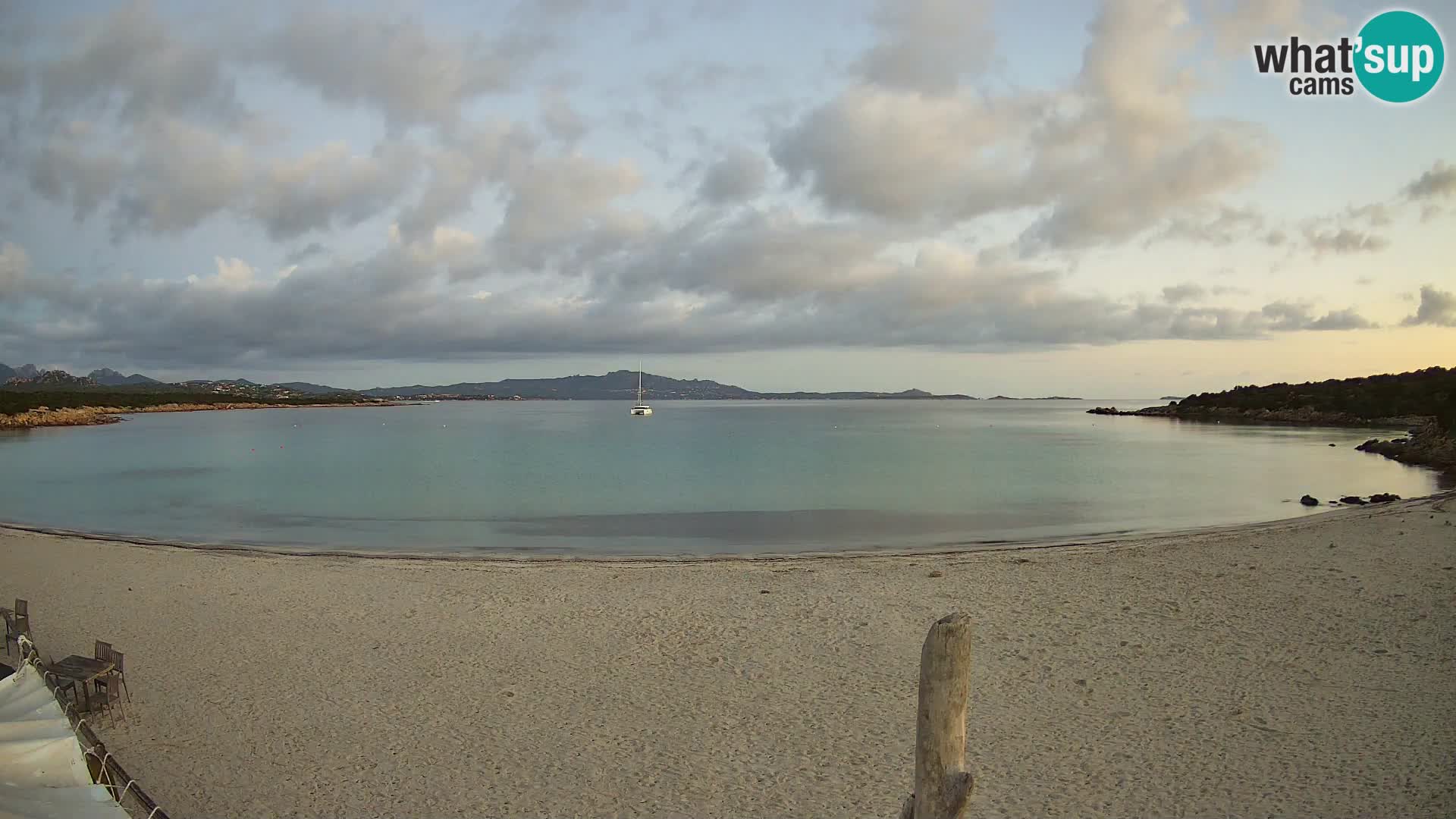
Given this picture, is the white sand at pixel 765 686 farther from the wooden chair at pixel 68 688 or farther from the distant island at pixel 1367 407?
the distant island at pixel 1367 407

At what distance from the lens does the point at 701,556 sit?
17844 mm

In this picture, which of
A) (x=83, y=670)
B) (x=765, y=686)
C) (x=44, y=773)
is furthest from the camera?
(x=765, y=686)

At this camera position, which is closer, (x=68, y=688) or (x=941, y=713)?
(x=941, y=713)

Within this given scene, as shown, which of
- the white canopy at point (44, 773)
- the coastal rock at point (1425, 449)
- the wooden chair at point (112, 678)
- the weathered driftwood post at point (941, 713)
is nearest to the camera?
the weathered driftwood post at point (941, 713)

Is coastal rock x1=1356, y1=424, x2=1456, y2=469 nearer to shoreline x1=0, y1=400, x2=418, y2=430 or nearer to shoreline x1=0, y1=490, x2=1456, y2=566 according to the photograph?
shoreline x1=0, y1=490, x2=1456, y2=566

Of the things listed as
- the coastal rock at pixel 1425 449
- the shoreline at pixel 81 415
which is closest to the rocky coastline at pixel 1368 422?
the coastal rock at pixel 1425 449

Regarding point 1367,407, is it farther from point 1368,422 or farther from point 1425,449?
point 1425,449

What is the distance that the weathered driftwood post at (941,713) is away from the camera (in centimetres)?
365

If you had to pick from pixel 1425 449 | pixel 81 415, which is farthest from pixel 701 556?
pixel 81 415

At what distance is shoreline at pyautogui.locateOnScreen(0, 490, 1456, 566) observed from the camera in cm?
1672

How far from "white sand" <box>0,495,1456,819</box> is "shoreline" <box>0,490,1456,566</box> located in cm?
Result: 211

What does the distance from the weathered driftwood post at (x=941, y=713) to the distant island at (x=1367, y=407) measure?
46.5 m

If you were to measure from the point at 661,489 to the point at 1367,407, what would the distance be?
7646 centimetres

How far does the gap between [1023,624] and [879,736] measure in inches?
165
